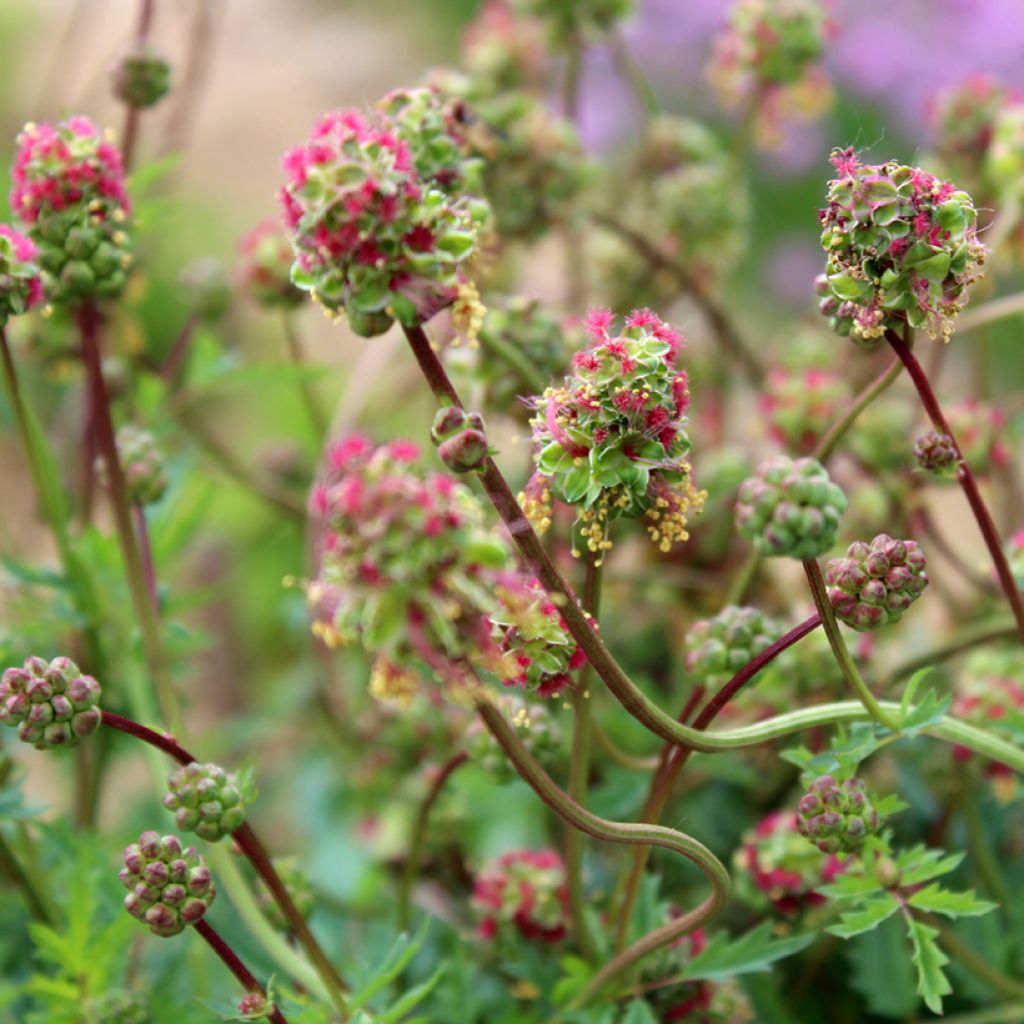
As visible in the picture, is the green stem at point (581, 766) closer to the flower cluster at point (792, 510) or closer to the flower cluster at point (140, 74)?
the flower cluster at point (792, 510)

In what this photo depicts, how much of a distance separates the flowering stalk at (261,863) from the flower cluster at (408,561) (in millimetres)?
151

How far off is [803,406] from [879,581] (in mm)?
460

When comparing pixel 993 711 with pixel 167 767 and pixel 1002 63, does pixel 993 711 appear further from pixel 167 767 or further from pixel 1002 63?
pixel 1002 63

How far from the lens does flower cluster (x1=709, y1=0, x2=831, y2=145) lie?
1095 millimetres

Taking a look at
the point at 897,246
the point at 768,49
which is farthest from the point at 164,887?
the point at 768,49

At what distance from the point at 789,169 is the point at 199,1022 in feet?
7.84

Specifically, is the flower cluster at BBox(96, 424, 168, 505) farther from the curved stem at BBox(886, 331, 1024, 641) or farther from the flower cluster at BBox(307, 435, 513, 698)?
the curved stem at BBox(886, 331, 1024, 641)

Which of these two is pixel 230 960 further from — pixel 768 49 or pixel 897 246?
pixel 768 49

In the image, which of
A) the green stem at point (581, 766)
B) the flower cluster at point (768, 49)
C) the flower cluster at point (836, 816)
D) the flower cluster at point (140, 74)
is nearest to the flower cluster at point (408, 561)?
the green stem at point (581, 766)

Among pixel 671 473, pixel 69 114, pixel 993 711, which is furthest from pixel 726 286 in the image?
pixel 671 473

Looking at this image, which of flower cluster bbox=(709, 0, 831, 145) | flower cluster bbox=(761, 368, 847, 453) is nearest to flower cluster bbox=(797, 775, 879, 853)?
flower cluster bbox=(761, 368, 847, 453)

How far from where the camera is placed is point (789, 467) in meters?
0.54

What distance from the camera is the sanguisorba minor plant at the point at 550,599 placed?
52 cm

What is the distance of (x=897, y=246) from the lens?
0.54 metres
